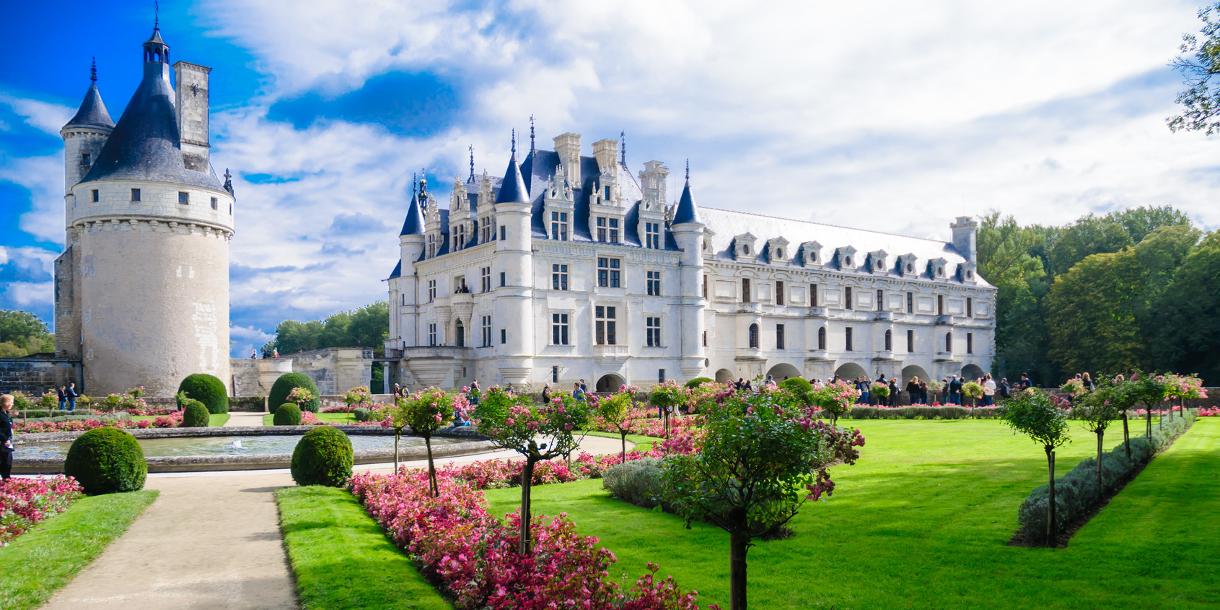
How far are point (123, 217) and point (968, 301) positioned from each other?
5293 cm

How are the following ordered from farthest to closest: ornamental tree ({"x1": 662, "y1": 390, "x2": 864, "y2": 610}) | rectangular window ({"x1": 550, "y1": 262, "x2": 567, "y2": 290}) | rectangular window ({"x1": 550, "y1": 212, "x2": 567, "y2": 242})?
rectangular window ({"x1": 550, "y1": 212, "x2": 567, "y2": 242}) < rectangular window ({"x1": 550, "y1": 262, "x2": 567, "y2": 290}) < ornamental tree ({"x1": 662, "y1": 390, "x2": 864, "y2": 610})

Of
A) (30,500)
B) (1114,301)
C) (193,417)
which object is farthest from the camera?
(1114,301)

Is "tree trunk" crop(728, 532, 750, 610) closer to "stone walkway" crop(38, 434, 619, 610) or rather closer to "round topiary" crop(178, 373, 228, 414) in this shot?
"stone walkway" crop(38, 434, 619, 610)

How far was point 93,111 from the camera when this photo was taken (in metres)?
45.6

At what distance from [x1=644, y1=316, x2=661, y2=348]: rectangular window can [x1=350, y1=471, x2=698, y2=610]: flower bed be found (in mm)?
33193

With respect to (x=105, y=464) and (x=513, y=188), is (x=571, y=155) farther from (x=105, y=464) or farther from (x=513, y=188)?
(x=105, y=464)

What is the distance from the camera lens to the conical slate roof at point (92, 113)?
A: 45125 mm

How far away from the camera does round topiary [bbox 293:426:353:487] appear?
15.5 meters

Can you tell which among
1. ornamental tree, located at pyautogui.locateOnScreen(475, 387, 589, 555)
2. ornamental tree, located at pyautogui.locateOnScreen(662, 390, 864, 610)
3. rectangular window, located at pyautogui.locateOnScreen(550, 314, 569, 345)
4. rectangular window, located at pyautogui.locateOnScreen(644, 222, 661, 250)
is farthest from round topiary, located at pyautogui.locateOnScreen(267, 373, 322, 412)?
ornamental tree, located at pyautogui.locateOnScreen(662, 390, 864, 610)

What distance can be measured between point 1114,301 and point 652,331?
1146 inches

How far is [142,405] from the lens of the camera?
112 ft

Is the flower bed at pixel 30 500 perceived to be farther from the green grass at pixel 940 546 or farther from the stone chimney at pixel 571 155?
the stone chimney at pixel 571 155

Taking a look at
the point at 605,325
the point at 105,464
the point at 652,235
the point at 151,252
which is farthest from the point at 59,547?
the point at 652,235

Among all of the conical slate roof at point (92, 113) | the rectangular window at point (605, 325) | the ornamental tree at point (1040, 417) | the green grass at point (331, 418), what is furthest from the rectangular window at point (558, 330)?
the ornamental tree at point (1040, 417)
